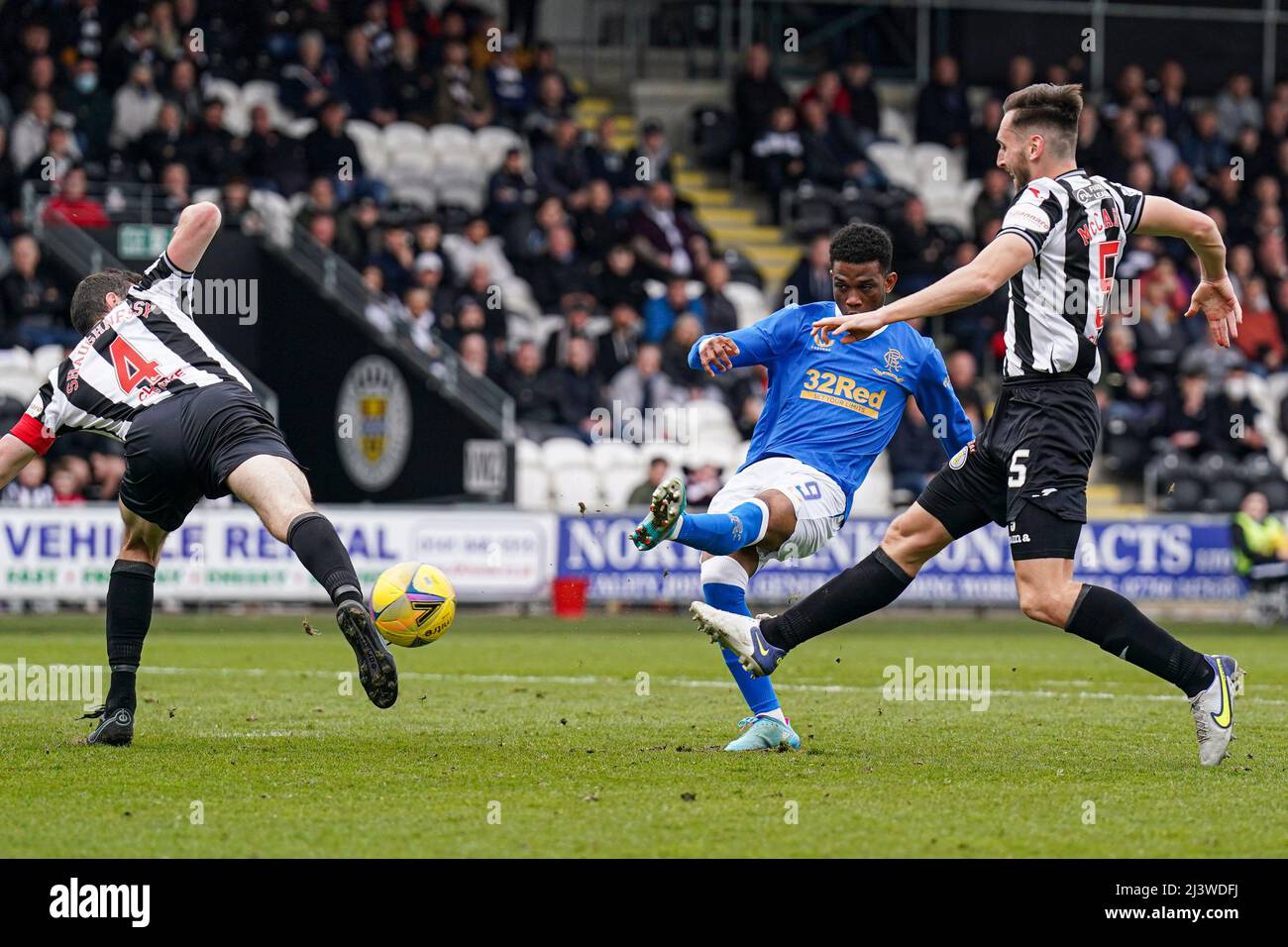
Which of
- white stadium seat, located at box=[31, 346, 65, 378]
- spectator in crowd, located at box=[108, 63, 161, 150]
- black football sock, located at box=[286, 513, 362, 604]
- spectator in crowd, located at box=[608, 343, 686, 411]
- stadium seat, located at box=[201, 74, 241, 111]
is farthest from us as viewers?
stadium seat, located at box=[201, 74, 241, 111]

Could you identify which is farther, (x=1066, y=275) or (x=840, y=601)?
(x=840, y=601)

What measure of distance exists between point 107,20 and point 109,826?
17629mm

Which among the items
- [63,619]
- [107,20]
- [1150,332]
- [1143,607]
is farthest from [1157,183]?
[63,619]

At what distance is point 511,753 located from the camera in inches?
295

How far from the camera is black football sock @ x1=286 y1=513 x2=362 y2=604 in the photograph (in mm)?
6715

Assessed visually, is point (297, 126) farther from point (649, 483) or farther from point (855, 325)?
point (855, 325)

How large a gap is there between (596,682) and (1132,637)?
4922 mm

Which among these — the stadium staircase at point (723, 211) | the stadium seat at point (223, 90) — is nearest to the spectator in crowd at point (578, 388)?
the stadium staircase at point (723, 211)

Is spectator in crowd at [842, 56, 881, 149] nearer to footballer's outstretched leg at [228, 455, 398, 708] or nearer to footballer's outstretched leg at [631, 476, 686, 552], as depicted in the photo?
footballer's outstretched leg at [631, 476, 686, 552]

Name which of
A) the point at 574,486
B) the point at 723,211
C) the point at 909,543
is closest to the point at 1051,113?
the point at 909,543

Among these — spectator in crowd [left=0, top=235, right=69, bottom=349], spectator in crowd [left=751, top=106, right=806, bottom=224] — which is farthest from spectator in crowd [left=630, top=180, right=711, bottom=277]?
spectator in crowd [left=0, top=235, right=69, bottom=349]

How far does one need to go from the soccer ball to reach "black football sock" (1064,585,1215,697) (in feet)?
8.19

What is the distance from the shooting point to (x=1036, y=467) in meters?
6.87
